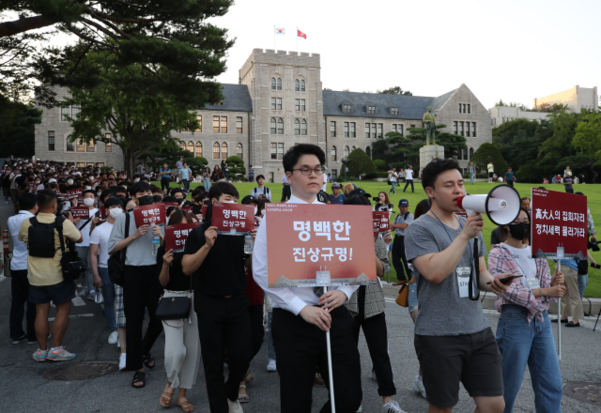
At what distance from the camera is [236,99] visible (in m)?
66.2

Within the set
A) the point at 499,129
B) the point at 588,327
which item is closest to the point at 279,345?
the point at 588,327

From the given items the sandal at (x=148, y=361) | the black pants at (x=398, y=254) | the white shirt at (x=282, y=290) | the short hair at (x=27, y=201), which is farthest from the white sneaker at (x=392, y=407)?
the black pants at (x=398, y=254)

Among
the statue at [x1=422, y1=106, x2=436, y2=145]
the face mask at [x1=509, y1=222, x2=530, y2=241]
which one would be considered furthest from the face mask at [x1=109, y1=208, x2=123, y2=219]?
the statue at [x1=422, y1=106, x2=436, y2=145]

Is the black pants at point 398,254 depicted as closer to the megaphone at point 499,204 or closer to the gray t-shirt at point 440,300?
the gray t-shirt at point 440,300

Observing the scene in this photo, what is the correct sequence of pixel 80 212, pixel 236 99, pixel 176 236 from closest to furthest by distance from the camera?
pixel 176 236 < pixel 80 212 < pixel 236 99

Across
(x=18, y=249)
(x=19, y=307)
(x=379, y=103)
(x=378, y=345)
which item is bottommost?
(x=19, y=307)

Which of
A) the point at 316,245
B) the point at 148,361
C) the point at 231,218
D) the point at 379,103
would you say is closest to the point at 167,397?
the point at 148,361

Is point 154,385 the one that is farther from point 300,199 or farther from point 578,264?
point 578,264

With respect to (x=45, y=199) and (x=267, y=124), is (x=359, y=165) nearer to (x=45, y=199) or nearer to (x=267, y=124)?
(x=267, y=124)

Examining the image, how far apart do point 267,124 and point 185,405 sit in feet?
205

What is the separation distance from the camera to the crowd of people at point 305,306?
284cm

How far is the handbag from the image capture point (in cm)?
524

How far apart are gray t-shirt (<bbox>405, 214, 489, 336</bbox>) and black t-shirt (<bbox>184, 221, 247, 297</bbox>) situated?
1.74 metres

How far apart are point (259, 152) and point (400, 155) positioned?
1942 centimetres
